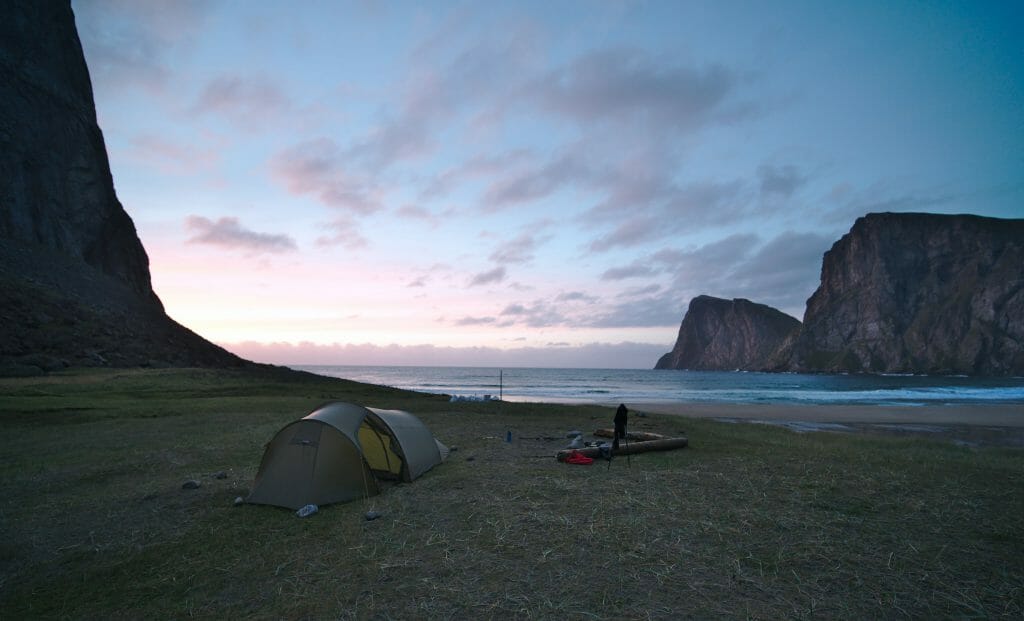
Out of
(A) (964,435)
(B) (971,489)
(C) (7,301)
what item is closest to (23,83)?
(C) (7,301)

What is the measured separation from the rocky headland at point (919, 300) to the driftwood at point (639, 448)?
144180 millimetres

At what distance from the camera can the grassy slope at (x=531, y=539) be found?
5867mm

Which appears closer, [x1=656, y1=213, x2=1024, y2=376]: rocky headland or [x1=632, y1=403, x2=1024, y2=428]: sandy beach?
[x1=632, y1=403, x2=1024, y2=428]: sandy beach

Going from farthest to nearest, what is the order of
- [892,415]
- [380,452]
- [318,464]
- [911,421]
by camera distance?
[892,415], [911,421], [380,452], [318,464]

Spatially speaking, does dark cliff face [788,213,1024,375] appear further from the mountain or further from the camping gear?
the mountain

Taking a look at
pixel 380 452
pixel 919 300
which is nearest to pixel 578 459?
pixel 380 452

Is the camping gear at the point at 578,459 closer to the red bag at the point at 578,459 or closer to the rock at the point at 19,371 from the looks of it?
the red bag at the point at 578,459

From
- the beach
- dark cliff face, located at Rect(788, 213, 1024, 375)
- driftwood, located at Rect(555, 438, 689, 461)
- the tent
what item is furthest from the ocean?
dark cliff face, located at Rect(788, 213, 1024, 375)

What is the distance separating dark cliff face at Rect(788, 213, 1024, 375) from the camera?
119 metres

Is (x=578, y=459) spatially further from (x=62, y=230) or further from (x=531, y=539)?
(x=62, y=230)

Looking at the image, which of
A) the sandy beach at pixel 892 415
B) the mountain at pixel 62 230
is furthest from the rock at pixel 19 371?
the sandy beach at pixel 892 415

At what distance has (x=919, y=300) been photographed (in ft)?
448

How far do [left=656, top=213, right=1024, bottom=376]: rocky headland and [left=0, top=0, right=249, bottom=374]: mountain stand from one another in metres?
153

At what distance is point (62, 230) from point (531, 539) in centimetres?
7455
